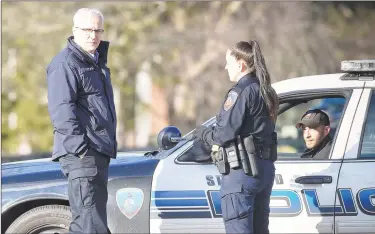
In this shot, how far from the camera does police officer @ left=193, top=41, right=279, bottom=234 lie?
5410 millimetres

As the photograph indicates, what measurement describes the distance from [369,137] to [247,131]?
1.15 m

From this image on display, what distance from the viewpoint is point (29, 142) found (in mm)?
23000

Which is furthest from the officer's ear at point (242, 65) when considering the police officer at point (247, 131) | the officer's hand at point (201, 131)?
the officer's hand at point (201, 131)

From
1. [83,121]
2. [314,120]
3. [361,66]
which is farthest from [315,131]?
[83,121]

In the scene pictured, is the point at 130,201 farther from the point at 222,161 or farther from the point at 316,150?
the point at 316,150

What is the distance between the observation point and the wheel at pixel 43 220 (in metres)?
6.21

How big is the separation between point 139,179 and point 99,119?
32.4 inches

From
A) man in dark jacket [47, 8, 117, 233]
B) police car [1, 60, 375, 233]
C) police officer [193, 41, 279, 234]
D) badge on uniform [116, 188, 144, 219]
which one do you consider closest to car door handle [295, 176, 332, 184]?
police car [1, 60, 375, 233]

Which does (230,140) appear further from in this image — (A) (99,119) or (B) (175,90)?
(B) (175,90)

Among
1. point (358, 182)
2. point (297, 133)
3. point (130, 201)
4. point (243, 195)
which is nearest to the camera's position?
point (243, 195)

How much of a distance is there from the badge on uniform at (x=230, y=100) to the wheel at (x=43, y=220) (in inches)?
59.8

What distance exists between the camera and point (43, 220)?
6207 millimetres

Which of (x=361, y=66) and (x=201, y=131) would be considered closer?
(x=201, y=131)

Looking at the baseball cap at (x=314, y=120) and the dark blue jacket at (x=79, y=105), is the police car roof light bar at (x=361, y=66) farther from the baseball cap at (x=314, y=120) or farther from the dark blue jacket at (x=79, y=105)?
the dark blue jacket at (x=79, y=105)
